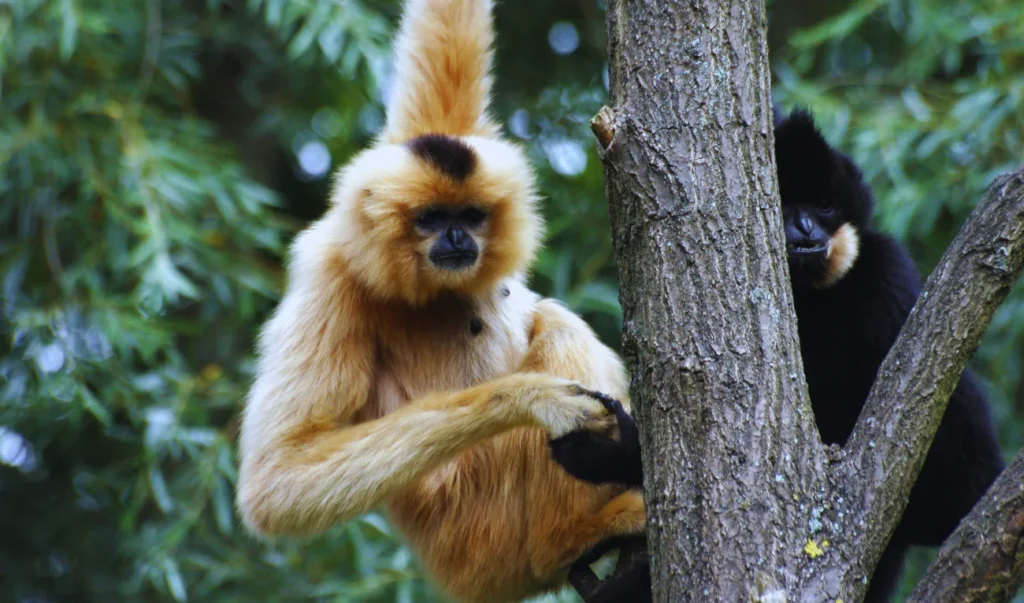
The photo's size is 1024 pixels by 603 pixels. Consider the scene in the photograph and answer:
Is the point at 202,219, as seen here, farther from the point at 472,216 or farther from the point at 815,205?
the point at 815,205

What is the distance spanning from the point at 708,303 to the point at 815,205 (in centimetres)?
163

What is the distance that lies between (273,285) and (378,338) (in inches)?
114

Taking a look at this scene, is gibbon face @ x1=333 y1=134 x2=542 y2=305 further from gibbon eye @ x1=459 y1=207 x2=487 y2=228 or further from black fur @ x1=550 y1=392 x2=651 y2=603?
black fur @ x1=550 y1=392 x2=651 y2=603

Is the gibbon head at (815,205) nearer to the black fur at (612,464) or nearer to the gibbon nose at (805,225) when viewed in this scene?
the gibbon nose at (805,225)

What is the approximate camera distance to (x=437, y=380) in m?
3.71

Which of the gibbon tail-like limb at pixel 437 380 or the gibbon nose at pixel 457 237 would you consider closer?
the gibbon tail-like limb at pixel 437 380

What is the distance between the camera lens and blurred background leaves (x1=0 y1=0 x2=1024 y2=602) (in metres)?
5.77

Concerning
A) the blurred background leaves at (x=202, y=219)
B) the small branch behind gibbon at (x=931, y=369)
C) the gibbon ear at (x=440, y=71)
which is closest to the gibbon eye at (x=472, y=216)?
the gibbon ear at (x=440, y=71)

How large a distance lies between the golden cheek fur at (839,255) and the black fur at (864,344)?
2.0 inches

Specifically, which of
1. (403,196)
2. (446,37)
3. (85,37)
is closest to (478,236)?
(403,196)

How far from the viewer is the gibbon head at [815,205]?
3.81 meters

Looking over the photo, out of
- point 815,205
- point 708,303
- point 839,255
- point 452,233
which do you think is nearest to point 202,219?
point 452,233

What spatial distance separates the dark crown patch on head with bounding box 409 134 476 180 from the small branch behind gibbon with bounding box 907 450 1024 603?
78.9 inches

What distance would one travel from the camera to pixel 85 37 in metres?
6.21
